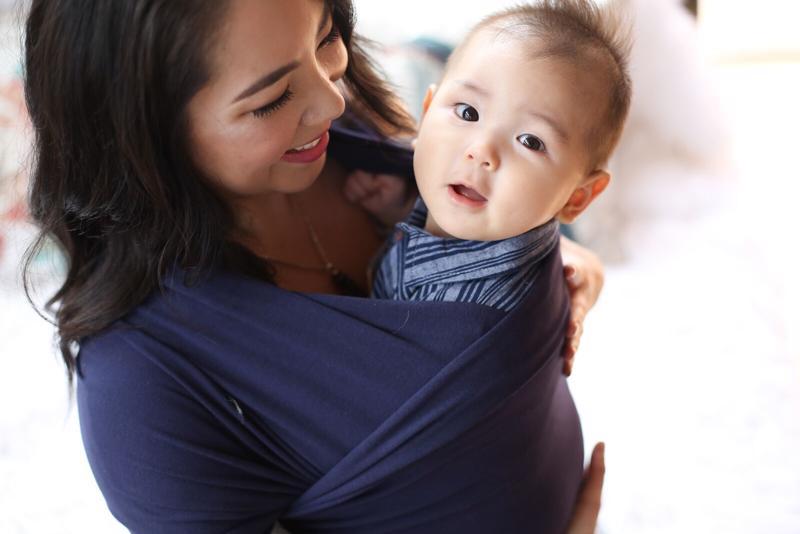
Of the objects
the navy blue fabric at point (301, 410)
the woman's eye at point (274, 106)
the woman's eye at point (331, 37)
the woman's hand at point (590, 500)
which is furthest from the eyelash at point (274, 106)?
the woman's hand at point (590, 500)

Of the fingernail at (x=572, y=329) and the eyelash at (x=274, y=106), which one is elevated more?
the eyelash at (x=274, y=106)

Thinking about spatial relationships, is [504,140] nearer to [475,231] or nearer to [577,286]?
[475,231]

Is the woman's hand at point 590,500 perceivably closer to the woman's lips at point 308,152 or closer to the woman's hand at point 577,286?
the woman's hand at point 577,286

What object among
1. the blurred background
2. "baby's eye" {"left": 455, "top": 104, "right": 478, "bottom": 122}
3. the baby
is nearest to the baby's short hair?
the baby

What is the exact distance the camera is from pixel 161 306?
3.32ft

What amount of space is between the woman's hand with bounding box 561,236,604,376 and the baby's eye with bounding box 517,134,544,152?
0.30 meters

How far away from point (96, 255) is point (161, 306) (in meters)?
0.13

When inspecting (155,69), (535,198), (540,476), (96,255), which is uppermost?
(155,69)

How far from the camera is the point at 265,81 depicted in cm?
94

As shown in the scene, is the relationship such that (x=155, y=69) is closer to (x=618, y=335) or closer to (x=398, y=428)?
(x=398, y=428)

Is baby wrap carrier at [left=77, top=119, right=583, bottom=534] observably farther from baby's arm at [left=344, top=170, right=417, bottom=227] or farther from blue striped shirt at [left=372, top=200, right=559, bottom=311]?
baby's arm at [left=344, top=170, right=417, bottom=227]

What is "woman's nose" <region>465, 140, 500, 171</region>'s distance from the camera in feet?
3.25

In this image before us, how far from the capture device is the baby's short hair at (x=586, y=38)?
1.02 m

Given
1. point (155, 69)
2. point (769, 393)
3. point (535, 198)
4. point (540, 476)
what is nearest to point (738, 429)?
point (769, 393)
